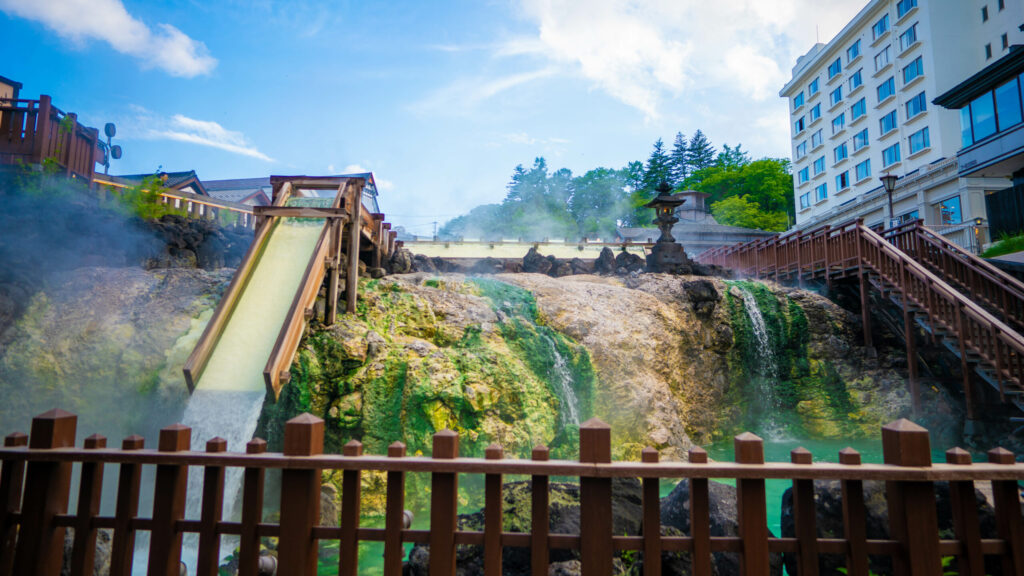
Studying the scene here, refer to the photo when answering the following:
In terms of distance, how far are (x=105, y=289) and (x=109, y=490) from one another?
3.80 meters

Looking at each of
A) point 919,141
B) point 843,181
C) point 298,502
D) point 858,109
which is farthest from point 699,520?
point 858,109

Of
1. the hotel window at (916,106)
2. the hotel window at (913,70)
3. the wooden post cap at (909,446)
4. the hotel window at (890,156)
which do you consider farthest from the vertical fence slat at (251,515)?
the hotel window at (913,70)

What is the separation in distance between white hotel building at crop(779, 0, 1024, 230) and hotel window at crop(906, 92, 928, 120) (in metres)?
0.06

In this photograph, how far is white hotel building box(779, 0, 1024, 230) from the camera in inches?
946

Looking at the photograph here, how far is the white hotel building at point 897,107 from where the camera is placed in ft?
78.8

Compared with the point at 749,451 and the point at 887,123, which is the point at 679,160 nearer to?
the point at 887,123

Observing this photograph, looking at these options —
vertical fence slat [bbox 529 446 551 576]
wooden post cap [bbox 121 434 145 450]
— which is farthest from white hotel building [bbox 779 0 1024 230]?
wooden post cap [bbox 121 434 145 450]

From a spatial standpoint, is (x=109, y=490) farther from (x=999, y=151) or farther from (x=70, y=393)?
(x=999, y=151)

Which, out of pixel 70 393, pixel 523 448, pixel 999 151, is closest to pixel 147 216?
pixel 70 393

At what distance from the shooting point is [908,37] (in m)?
27.7

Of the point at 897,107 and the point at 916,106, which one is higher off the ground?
the point at 897,107

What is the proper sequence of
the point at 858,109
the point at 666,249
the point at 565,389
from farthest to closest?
the point at 858,109
the point at 666,249
the point at 565,389

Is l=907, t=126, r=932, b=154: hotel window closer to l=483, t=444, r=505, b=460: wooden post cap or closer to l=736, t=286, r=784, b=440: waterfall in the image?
l=736, t=286, r=784, b=440: waterfall

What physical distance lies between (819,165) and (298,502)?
4201cm
